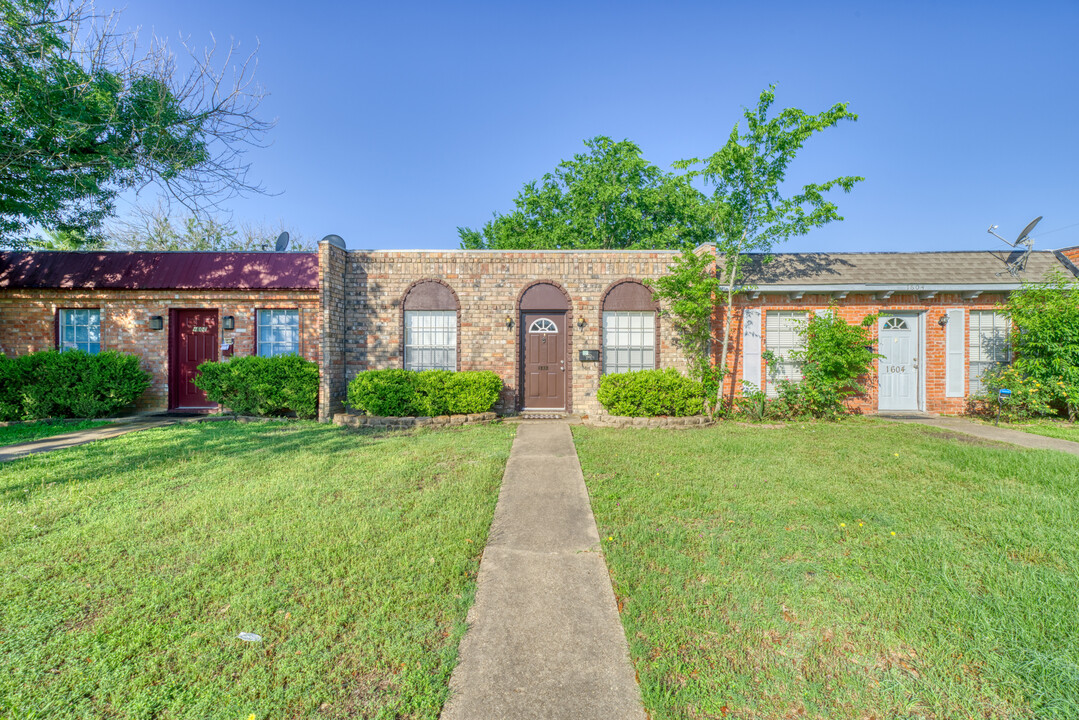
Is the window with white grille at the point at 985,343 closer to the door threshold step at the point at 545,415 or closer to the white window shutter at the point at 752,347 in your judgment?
the white window shutter at the point at 752,347

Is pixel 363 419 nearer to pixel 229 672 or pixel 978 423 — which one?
pixel 229 672

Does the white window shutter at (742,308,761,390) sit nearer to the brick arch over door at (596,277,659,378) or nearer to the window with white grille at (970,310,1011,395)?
the brick arch over door at (596,277,659,378)

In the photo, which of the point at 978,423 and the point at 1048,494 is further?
the point at 978,423

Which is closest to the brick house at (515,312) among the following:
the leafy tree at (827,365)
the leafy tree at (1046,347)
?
the leafy tree at (827,365)

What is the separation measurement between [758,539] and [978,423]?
883 centimetres

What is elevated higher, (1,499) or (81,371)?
(81,371)

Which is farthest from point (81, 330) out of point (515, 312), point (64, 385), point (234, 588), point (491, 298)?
point (234, 588)

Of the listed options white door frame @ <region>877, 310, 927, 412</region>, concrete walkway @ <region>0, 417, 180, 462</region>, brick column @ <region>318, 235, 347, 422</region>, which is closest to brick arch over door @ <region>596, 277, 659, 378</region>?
white door frame @ <region>877, 310, 927, 412</region>

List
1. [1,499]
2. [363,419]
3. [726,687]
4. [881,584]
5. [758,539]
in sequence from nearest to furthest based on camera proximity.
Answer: [726,687] < [881,584] < [758,539] < [1,499] < [363,419]

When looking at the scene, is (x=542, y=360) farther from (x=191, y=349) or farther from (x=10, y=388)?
(x=10, y=388)

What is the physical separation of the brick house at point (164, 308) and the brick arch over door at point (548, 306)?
15.4 feet

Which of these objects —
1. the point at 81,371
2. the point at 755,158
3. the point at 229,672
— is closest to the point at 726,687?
the point at 229,672

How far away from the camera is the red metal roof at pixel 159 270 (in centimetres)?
956

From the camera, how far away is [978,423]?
8.60 m
